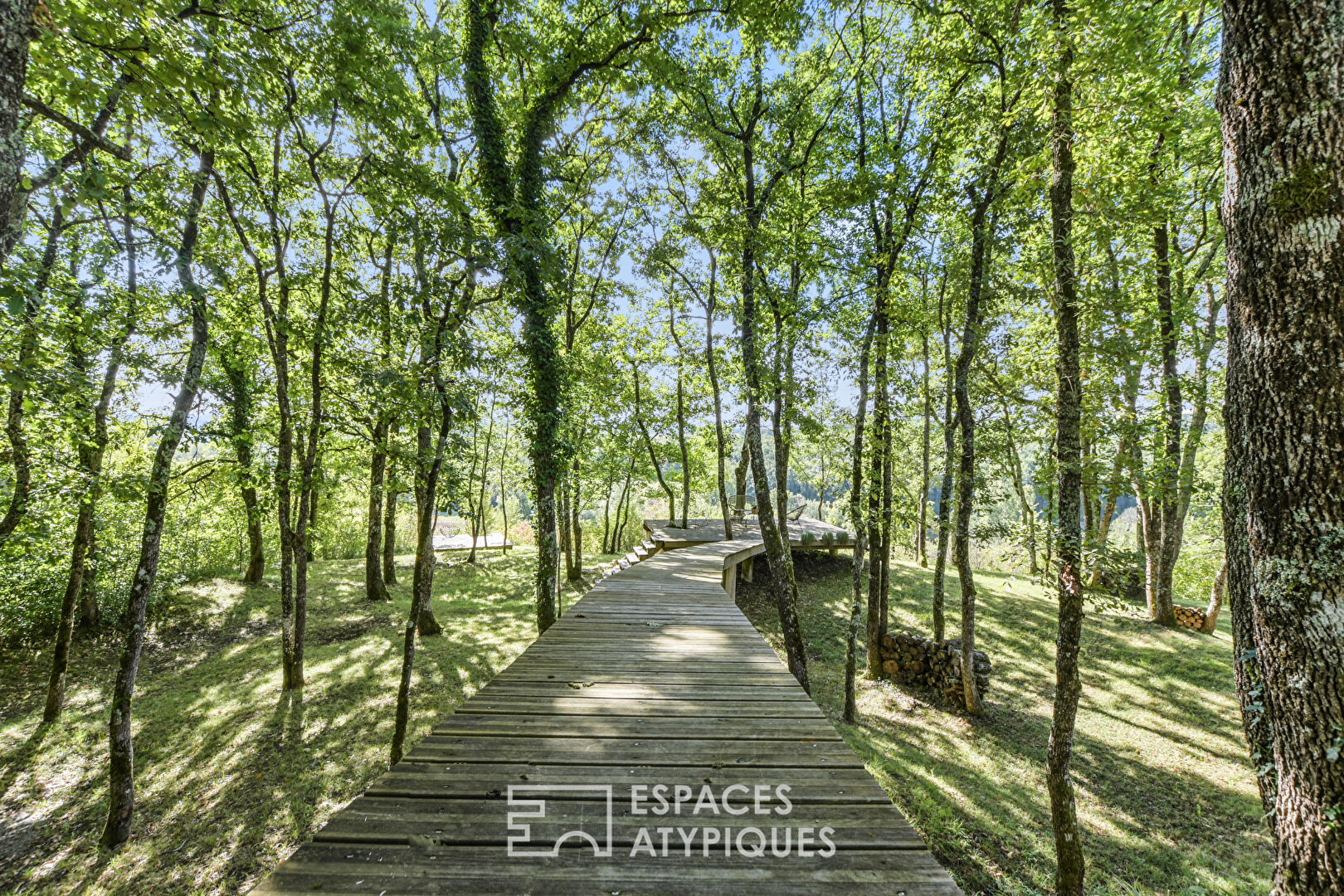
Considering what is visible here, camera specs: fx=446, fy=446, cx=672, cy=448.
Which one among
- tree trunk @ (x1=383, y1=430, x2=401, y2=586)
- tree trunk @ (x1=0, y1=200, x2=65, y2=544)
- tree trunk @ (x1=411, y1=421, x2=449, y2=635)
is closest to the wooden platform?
tree trunk @ (x1=383, y1=430, x2=401, y2=586)

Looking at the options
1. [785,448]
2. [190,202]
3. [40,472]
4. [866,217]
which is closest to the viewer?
[190,202]

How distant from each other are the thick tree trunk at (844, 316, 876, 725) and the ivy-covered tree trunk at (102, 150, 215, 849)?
9.31 meters

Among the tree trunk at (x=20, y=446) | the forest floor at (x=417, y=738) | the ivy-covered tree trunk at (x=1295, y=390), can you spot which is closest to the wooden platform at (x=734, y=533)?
the forest floor at (x=417, y=738)

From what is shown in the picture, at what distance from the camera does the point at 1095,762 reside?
6684 millimetres

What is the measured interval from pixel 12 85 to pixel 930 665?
1284cm

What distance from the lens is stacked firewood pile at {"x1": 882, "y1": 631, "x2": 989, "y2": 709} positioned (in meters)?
8.63

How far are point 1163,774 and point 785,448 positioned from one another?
7.62 metres

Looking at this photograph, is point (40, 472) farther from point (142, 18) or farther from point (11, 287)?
point (142, 18)

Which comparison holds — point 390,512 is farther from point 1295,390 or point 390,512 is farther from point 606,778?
point 1295,390

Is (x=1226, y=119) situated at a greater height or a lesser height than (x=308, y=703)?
greater

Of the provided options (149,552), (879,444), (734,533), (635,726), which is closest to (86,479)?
(149,552)

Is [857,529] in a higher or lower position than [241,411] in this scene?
lower

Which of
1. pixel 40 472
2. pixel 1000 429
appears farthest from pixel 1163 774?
pixel 40 472

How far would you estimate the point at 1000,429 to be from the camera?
8.83 metres
